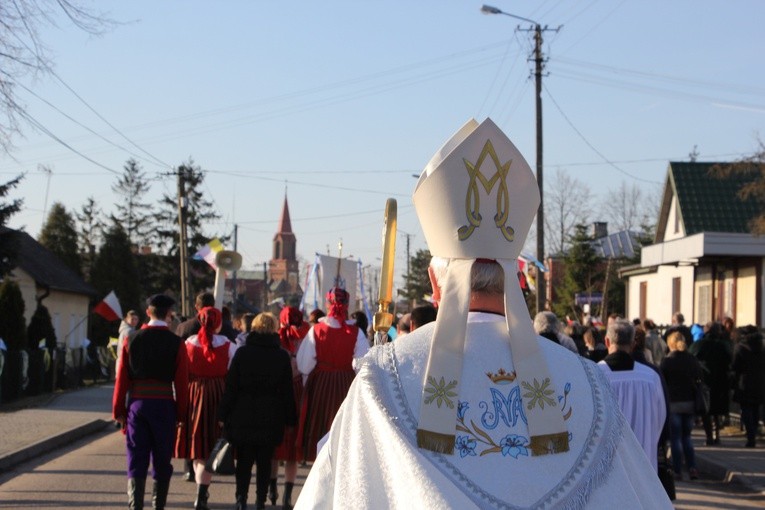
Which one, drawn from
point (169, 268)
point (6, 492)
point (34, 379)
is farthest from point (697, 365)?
point (169, 268)

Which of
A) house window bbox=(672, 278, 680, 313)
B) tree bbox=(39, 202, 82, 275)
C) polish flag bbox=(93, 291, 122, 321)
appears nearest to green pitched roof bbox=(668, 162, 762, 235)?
house window bbox=(672, 278, 680, 313)

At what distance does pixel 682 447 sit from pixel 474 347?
464 inches

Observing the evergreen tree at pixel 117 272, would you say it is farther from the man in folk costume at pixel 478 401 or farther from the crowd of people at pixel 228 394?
the man in folk costume at pixel 478 401

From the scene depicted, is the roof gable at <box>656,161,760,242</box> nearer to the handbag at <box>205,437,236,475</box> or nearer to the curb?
the curb

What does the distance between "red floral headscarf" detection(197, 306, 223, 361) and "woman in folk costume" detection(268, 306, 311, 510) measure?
0.66 m

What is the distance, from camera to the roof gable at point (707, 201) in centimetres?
3469

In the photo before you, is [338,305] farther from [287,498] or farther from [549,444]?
[549,444]

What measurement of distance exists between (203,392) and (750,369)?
9.34m

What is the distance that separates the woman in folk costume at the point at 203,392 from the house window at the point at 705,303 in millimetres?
23847

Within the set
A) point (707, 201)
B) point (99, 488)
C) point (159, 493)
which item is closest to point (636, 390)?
point (159, 493)

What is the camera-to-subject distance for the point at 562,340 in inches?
448

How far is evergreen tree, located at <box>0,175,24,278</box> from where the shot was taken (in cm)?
2577

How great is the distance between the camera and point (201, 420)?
11.1 metres

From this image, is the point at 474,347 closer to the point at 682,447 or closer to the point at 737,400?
the point at 682,447
